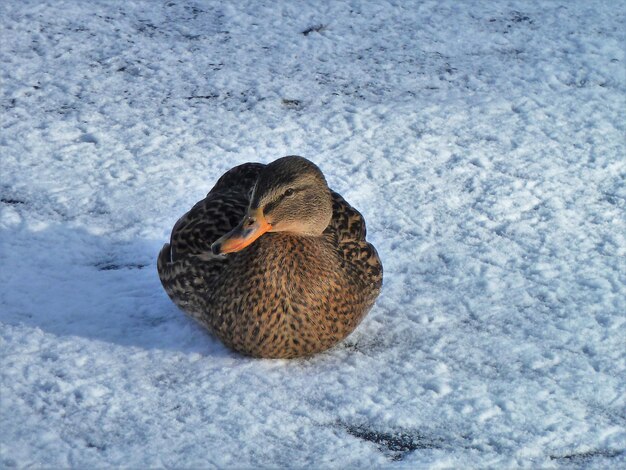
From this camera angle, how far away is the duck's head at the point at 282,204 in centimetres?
349

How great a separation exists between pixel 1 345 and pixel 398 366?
145 cm

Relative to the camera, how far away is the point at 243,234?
348 cm

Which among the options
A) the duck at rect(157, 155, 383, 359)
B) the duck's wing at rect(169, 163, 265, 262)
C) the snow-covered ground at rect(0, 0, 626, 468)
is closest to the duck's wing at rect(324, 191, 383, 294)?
the duck at rect(157, 155, 383, 359)

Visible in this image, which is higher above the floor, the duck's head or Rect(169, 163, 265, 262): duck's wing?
the duck's head

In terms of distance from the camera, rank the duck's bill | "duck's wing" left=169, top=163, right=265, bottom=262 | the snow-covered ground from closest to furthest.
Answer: the snow-covered ground
the duck's bill
"duck's wing" left=169, top=163, right=265, bottom=262

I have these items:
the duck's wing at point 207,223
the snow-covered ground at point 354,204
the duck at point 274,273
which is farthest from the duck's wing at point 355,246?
the duck's wing at point 207,223

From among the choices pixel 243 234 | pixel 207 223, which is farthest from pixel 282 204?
pixel 207 223

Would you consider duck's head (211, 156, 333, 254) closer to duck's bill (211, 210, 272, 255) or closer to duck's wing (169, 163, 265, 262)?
duck's bill (211, 210, 272, 255)

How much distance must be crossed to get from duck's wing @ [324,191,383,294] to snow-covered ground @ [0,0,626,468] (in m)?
0.20

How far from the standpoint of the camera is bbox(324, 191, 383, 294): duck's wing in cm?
386

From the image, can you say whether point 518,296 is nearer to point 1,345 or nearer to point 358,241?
point 358,241

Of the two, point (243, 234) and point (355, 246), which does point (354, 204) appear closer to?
point (355, 246)

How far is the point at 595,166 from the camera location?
5.09m

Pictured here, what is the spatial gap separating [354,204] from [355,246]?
0.90 metres
